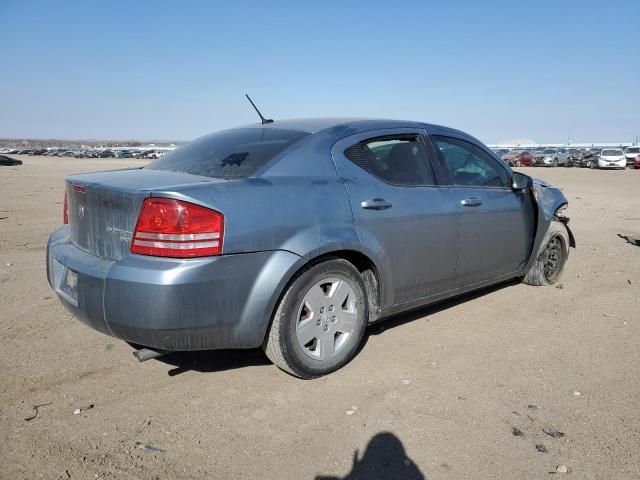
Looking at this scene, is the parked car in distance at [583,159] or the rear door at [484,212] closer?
the rear door at [484,212]

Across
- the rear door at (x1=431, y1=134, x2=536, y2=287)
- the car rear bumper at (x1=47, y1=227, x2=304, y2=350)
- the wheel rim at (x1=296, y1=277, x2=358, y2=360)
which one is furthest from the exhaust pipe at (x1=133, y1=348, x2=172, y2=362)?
the rear door at (x1=431, y1=134, x2=536, y2=287)

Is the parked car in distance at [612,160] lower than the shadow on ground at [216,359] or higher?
higher

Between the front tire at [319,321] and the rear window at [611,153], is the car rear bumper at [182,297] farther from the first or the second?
the rear window at [611,153]

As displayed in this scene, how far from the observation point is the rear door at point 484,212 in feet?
13.4

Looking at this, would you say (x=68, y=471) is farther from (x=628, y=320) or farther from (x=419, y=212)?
(x=628, y=320)

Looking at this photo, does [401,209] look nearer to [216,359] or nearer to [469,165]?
[469,165]

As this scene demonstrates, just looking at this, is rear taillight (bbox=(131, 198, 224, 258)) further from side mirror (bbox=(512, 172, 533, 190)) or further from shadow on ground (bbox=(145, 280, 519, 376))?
side mirror (bbox=(512, 172, 533, 190))

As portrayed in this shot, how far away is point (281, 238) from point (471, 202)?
185cm

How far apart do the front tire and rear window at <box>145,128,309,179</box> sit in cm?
75


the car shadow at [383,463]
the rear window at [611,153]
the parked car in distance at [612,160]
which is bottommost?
the car shadow at [383,463]

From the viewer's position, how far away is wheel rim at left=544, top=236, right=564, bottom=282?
5289 millimetres

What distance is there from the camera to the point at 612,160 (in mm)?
35250

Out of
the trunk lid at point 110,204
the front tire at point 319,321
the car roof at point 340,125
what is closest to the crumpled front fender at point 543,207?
the car roof at point 340,125

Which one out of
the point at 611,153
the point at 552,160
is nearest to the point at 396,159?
the point at 611,153
